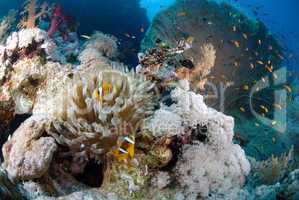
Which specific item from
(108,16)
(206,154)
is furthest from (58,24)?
(108,16)

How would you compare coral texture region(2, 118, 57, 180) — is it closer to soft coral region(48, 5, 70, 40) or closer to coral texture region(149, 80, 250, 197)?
coral texture region(149, 80, 250, 197)

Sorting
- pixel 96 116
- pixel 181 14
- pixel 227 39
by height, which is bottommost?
pixel 227 39

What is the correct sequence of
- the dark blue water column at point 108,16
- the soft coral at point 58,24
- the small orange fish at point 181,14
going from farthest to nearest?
the dark blue water column at point 108,16
the small orange fish at point 181,14
the soft coral at point 58,24

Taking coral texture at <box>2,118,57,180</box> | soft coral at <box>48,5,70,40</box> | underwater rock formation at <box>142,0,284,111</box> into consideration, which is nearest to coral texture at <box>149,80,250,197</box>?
coral texture at <box>2,118,57,180</box>

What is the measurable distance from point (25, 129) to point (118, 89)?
110cm

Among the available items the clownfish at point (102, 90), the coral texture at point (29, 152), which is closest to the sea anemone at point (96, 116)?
the clownfish at point (102, 90)

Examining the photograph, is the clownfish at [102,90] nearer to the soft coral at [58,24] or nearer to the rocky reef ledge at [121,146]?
the rocky reef ledge at [121,146]

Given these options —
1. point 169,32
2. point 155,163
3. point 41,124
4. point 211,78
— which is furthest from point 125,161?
point 169,32

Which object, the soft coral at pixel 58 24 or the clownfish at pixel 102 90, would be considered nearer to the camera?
the clownfish at pixel 102 90

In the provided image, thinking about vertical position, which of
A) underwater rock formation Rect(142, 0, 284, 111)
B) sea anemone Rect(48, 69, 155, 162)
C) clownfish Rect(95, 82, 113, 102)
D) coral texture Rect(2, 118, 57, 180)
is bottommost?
underwater rock formation Rect(142, 0, 284, 111)

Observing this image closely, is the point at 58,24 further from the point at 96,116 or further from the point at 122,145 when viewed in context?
the point at 122,145

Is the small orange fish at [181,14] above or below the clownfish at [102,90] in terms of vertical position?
below

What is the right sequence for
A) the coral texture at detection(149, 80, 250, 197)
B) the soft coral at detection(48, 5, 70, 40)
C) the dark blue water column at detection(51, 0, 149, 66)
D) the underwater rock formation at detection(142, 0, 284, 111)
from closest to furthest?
1. the coral texture at detection(149, 80, 250, 197)
2. the soft coral at detection(48, 5, 70, 40)
3. the underwater rock formation at detection(142, 0, 284, 111)
4. the dark blue water column at detection(51, 0, 149, 66)

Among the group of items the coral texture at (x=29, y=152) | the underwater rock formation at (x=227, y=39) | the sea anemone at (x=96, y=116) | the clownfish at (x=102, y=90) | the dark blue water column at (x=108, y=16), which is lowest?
the dark blue water column at (x=108, y=16)
